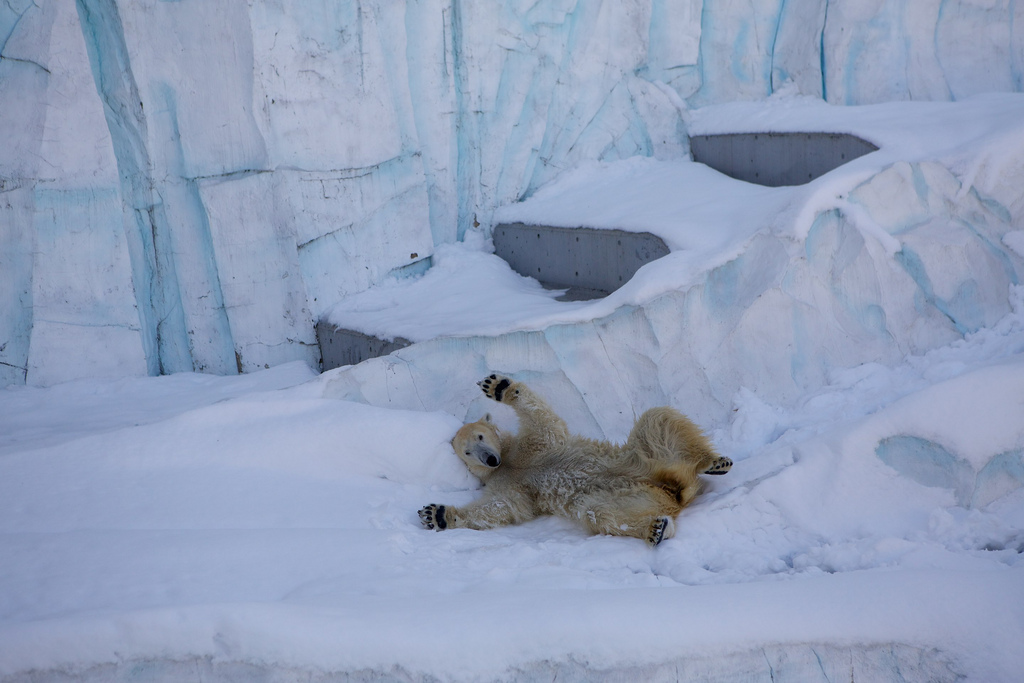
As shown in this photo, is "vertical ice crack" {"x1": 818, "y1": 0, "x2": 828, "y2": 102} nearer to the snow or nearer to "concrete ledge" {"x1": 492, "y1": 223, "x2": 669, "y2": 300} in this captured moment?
the snow

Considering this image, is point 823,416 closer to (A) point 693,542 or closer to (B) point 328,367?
(A) point 693,542

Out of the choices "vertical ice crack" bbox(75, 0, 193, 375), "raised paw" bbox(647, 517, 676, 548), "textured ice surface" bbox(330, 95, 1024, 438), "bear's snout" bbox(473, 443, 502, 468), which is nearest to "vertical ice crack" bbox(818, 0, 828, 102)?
"textured ice surface" bbox(330, 95, 1024, 438)

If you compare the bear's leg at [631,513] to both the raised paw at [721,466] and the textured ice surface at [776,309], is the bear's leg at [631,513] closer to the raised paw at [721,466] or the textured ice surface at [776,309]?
the raised paw at [721,466]

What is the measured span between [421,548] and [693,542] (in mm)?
923

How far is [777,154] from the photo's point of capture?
588 cm

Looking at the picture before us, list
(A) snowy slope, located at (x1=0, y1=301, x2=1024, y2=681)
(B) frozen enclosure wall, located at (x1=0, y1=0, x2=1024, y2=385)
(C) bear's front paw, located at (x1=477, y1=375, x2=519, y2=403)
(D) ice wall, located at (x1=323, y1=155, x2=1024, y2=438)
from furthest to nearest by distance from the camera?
(B) frozen enclosure wall, located at (x1=0, y1=0, x2=1024, y2=385) → (D) ice wall, located at (x1=323, y1=155, x2=1024, y2=438) → (C) bear's front paw, located at (x1=477, y1=375, x2=519, y2=403) → (A) snowy slope, located at (x1=0, y1=301, x2=1024, y2=681)

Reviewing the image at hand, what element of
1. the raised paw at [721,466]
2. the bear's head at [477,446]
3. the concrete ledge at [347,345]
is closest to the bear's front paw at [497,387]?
the bear's head at [477,446]

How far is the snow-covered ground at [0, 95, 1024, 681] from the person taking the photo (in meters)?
2.01

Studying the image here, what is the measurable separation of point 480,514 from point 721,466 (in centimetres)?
94

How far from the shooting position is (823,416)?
11.5 feet

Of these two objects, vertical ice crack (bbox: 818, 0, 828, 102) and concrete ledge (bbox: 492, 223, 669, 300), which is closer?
concrete ledge (bbox: 492, 223, 669, 300)

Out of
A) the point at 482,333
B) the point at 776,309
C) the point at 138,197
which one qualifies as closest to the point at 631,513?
the point at 482,333

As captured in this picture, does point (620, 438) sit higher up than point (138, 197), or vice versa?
point (138, 197)

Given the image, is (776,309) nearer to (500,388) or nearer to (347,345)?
(500,388)
